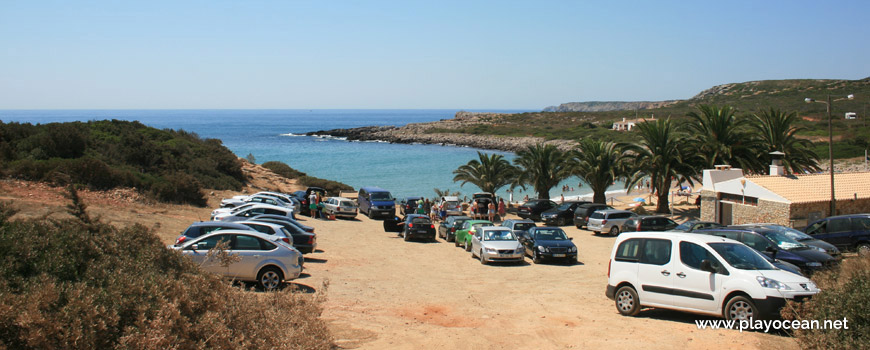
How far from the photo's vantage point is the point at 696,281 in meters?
9.88

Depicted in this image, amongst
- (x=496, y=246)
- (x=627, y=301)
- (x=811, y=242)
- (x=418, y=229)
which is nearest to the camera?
(x=627, y=301)

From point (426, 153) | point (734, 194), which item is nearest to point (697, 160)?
point (734, 194)

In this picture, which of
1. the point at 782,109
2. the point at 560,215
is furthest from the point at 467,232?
the point at 782,109

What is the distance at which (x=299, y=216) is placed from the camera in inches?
1284

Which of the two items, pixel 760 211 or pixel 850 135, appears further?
pixel 850 135

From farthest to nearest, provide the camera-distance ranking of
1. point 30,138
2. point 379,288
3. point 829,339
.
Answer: point 30,138, point 379,288, point 829,339

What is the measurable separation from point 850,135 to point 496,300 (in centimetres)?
8557

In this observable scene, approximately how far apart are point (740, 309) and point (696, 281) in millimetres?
782

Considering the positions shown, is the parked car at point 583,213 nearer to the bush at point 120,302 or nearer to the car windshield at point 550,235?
the car windshield at point 550,235

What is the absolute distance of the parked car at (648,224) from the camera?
2628 cm

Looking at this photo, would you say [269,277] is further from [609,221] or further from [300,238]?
[609,221]

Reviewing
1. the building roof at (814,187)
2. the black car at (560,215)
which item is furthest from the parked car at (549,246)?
the black car at (560,215)

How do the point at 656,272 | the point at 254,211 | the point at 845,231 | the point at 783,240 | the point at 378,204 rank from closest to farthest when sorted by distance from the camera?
1. the point at 656,272
2. the point at 783,240
3. the point at 845,231
4. the point at 254,211
5. the point at 378,204

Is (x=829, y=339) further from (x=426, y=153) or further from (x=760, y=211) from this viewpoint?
(x=426, y=153)
